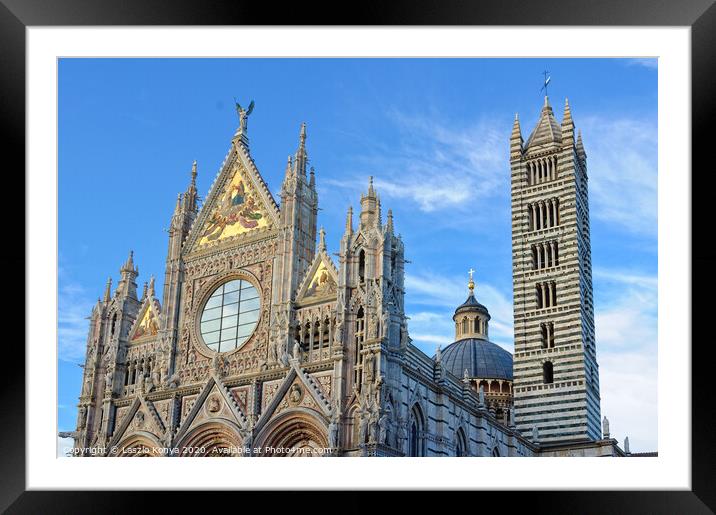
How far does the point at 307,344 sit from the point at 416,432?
3830 mm

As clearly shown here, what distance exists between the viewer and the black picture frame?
14.8m

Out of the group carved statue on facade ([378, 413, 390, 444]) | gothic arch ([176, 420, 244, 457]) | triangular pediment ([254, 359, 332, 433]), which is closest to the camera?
carved statue on facade ([378, 413, 390, 444])

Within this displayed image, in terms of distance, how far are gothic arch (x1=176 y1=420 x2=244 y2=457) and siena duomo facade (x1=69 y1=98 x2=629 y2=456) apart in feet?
0.15

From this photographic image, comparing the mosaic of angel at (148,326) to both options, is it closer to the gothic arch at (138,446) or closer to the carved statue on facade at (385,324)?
the gothic arch at (138,446)

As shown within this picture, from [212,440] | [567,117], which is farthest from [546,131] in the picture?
[212,440]

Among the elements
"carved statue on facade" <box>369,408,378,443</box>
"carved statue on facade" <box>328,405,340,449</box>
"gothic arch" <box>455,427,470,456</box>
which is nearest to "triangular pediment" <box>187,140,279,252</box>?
"carved statue on facade" <box>328,405,340,449</box>

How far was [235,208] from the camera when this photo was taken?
29.9 metres

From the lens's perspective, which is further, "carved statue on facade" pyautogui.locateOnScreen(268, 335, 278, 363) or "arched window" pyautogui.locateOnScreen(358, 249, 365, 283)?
"carved statue on facade" pyautogui.locateOnScreen(268, 335, 278, 363)

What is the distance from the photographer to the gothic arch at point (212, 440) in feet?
85.8

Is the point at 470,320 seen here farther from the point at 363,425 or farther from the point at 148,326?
the point at 363,425

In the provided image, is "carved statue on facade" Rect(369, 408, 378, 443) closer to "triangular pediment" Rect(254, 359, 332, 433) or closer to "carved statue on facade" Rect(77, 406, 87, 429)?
"triangular pediment" Rect(254, 359, 332, 433)
